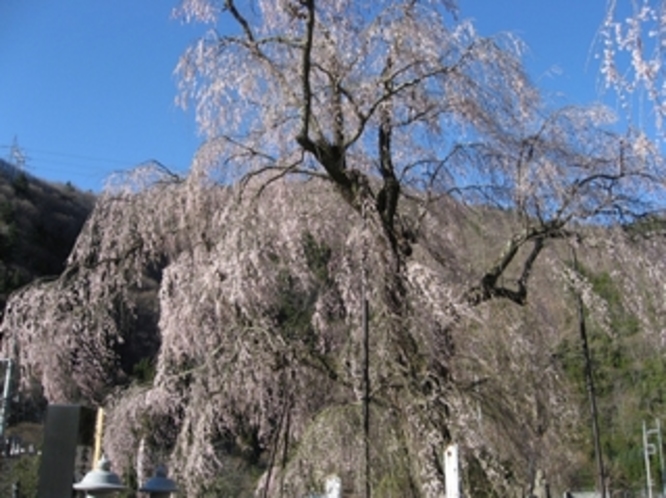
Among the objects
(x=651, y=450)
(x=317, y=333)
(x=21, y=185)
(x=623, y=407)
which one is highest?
(x=21, y=185)

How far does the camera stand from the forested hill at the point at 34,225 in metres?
30.0

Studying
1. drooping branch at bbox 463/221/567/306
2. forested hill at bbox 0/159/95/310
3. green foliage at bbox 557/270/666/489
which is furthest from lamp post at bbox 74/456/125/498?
forested hill at bbox 0/159/95/310

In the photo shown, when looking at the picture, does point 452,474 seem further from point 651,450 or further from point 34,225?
point 34,225

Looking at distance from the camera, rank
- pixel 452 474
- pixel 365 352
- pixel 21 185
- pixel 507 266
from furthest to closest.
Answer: pixel 21 185 < pixel 507 266 < pixel 365 352 < pixel 452 474

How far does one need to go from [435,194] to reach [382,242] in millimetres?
1472

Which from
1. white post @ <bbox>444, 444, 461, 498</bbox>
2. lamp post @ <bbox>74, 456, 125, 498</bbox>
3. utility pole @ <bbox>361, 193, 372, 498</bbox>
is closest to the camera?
lamp post @ <bbox>74, 456, 125, 498</bbox>

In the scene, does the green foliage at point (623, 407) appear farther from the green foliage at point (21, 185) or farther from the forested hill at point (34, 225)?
the green foliage at point (21, 185)

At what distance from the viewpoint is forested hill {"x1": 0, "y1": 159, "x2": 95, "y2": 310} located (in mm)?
29984

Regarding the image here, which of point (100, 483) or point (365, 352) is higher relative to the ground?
point (365, 352)

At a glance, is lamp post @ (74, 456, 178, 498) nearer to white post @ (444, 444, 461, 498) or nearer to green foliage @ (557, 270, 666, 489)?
white post @ (444, 444, 461, 498)

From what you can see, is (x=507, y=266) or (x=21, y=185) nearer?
(x=507, y=266)

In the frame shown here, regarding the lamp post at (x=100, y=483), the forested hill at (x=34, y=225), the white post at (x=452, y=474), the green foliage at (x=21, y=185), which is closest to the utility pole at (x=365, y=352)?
the white post at (x=452, y=474)

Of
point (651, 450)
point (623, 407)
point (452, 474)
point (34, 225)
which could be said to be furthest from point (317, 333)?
point (34, 225)

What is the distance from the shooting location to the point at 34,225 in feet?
111
